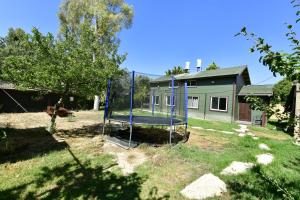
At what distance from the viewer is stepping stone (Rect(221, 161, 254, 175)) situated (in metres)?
5.40

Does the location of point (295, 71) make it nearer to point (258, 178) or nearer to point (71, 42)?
point (258, 178)

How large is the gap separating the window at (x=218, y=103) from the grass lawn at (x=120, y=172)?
37.1 feet

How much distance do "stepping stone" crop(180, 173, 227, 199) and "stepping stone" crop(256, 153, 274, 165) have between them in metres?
2.44

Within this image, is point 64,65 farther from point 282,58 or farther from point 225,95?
point 225,95

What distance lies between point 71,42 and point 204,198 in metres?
7.30

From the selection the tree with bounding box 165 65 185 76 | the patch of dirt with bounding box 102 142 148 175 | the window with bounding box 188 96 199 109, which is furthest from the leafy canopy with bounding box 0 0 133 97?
the tree with bounding box 165 65 185 76

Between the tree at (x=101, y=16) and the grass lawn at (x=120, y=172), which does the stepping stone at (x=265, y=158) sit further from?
the tree at (x=101, y=16)

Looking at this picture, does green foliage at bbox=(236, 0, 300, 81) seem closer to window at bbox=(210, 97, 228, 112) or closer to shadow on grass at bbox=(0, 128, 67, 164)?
shadow on grass at bbox=(0, 128, 67, 164)

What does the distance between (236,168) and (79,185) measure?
4.24 m

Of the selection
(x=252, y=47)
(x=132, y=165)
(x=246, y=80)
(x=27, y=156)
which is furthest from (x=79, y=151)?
(x=246, y=80)

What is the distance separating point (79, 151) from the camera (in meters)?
6.80

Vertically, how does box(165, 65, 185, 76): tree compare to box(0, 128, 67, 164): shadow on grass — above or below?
above

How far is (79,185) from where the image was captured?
14.6 feet

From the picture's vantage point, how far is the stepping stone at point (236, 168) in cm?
A: 540
